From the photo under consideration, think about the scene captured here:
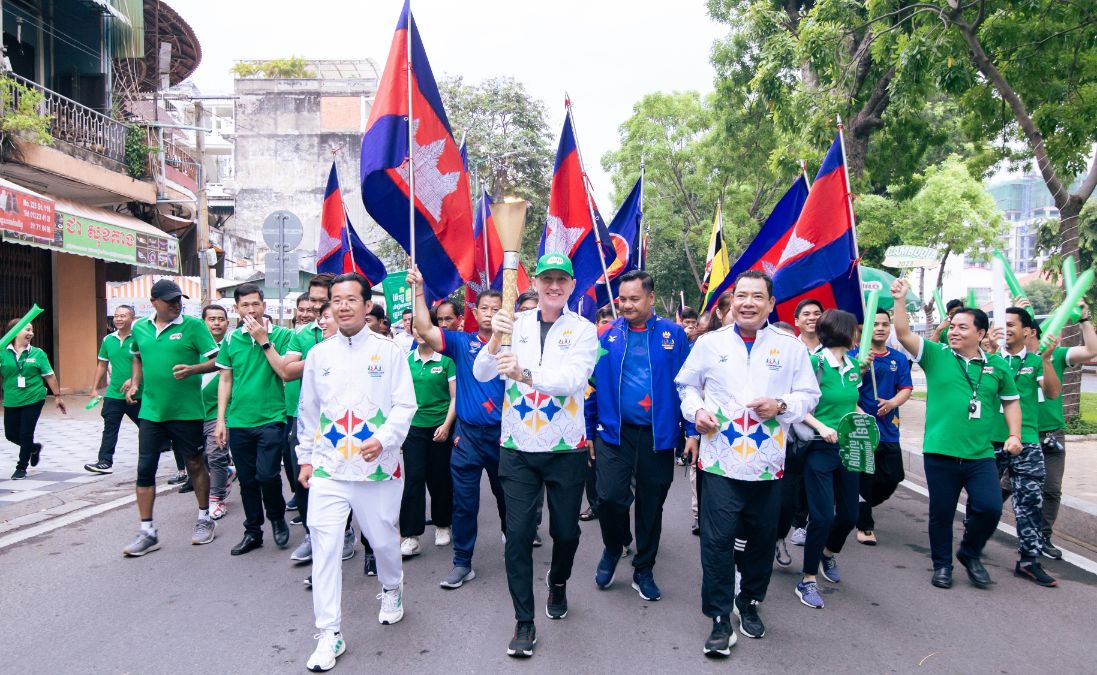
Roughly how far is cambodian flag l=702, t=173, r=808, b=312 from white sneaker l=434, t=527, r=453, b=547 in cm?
289

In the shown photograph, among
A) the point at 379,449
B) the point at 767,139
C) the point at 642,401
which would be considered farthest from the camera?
the point at 767,139

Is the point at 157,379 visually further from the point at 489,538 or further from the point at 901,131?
the point at 901,131

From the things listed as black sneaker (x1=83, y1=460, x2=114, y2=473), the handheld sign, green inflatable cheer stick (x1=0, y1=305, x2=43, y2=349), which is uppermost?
green inflatable cheer stick (x1=0, y1=305, x2=43, y2=349)

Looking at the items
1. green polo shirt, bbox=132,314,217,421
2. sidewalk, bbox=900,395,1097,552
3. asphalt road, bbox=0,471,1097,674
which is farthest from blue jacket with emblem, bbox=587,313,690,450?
sidewalk, bbox=900,395,1097,552

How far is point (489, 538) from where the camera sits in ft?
20.2

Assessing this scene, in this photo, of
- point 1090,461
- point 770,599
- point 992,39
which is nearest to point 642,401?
point 770,599

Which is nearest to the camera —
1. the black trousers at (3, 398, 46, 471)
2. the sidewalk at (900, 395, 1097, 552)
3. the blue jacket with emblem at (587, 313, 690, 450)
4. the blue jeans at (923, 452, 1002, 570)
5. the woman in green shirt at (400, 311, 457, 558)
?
the blue jacket with emblem at (587, 313, 690, 450)

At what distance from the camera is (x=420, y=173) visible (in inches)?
191

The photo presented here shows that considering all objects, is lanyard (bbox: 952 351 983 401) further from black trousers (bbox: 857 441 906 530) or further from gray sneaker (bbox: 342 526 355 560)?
gray sneaker (bbox: 342 526 355 560)

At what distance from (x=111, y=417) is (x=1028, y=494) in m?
8.60

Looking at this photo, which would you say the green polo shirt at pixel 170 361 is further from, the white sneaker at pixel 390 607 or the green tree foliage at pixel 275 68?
the green tree foliage at pixel 275 68

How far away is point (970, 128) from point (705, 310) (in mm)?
6914

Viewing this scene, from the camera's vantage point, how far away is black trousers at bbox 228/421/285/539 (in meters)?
5.59

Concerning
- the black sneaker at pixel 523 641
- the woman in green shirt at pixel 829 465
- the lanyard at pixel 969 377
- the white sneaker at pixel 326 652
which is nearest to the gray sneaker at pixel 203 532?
A: the white sneaker at pixel 326 652
